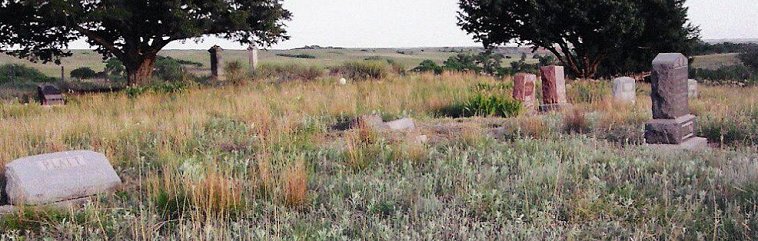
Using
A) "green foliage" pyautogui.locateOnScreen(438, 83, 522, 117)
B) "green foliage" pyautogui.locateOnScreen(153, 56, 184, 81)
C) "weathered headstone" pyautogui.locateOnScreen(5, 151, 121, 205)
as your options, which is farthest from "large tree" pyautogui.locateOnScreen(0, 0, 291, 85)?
"weathered headstone" pyautogui.locateOnScreen(5, 151, 121, 205)

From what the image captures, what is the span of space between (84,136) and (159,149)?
2.07 meters

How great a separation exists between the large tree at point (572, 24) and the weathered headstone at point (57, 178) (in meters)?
20.3

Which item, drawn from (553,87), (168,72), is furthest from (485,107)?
(168,72)

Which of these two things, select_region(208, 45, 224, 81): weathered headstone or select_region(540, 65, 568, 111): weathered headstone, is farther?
select_region(208, 45, 224, 81): weathered headstone

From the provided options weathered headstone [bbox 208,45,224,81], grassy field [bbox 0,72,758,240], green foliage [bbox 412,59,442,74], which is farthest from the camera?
green foliage [bbox 412,59,442,74]

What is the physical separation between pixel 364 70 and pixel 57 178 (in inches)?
878

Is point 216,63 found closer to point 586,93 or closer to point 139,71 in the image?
point 139,71

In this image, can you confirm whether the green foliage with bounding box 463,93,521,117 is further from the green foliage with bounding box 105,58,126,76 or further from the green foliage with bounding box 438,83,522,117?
the green foliage with bounding box 105,58,126,76

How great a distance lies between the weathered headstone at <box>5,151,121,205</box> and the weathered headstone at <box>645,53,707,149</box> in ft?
21.5

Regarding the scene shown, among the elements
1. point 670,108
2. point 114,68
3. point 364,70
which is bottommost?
point 670,108

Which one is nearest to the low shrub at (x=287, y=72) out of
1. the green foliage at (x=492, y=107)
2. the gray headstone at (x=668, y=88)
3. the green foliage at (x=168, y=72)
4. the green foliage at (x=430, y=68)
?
the green foliage at (x=168, y=72)

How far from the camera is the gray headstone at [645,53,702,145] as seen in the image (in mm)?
8703

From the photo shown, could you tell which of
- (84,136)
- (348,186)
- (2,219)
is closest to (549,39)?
(84,136)

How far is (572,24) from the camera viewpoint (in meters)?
24.8
